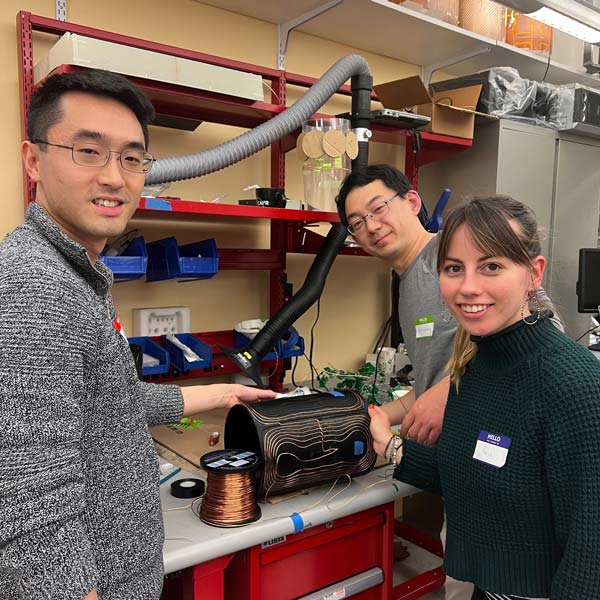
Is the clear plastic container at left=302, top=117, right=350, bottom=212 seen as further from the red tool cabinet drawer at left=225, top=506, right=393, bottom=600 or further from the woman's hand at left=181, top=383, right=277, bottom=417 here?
the red tool cabinet drawer at left=225, top=506, right=393, bottom=600

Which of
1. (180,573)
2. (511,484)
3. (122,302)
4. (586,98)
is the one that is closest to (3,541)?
(180,573)

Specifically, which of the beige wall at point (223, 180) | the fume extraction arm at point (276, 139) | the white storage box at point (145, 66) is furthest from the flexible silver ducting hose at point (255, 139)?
the beige wall at point (223, 180)

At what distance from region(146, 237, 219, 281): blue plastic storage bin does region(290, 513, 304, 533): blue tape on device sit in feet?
2.85

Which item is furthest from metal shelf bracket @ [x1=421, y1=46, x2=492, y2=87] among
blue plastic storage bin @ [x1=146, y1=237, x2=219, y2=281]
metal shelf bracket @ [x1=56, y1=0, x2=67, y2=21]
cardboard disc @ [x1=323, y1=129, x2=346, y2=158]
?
metal shelf bracket @ [x1=56, y1=0, x2=67, y2=21]

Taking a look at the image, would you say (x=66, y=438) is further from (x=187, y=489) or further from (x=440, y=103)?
(x=440, y=103)

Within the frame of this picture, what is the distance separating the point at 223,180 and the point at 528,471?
1627 millimetres

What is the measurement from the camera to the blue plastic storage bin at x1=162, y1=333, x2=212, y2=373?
1.90 meters

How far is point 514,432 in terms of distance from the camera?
1001mm

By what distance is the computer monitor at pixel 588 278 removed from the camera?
2.64 metres

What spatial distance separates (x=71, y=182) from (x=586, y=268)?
2.51m

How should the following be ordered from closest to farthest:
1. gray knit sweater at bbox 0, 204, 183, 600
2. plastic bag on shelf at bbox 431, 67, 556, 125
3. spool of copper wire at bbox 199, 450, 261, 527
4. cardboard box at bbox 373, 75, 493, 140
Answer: gray knit sweater at bbox 0, 204, 183, 600, spool of copper wire at bbox 199, 450, 261, 527, cardboard box at bbox 373, 75, 493, 140, plastic bag on shelf at bbox 431, 67, 556, 125

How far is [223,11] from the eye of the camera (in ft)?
6.98

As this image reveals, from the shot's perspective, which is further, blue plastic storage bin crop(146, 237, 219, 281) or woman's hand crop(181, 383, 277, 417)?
blue plastic storage bin crop(146, 237, 219, 281)

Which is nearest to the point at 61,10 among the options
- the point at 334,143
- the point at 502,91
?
the point at 334,143
